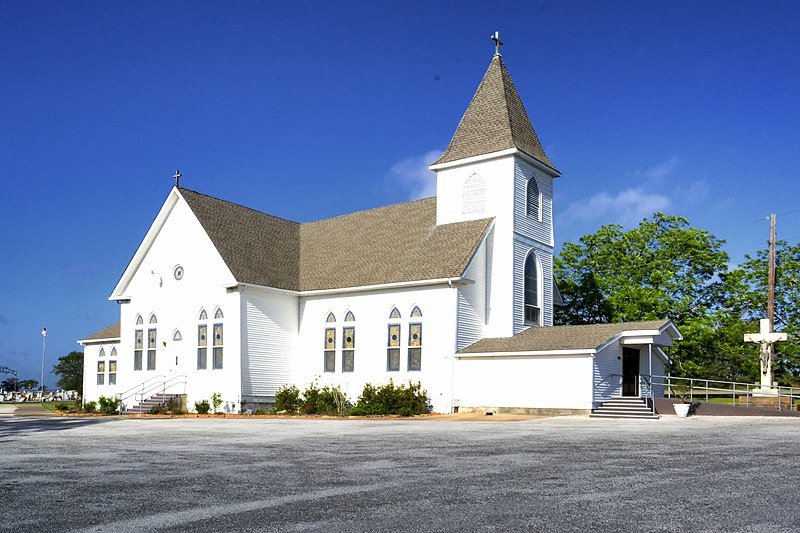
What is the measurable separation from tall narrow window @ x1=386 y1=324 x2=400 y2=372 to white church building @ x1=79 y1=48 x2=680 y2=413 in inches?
2.7

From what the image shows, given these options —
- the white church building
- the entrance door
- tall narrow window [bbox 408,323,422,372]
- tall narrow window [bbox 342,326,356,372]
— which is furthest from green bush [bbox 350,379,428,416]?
the entrance door

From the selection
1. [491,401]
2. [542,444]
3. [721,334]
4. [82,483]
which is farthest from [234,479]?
[721,334]

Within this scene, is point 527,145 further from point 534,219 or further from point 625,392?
point 625,392

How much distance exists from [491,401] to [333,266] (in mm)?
10399

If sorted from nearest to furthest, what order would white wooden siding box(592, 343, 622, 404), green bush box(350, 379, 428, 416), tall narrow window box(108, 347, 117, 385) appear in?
white wooden siding box(592, 343, 622, 404) < green bush box(350, 379, 428, 416) < tall narrow window box(108, 347, 117, 385)

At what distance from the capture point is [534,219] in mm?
34938

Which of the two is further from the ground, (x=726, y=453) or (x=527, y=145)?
(x=527, y=145)

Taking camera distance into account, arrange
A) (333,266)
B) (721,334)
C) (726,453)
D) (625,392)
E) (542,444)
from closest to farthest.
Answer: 1. (726,453)
2. (542,444)
3. (625,392)
4. (333,266)
5. (721,334)

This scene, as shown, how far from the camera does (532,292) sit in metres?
34.8

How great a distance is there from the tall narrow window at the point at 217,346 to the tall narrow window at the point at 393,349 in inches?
302

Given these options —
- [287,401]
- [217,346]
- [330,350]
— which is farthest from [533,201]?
[217,346]

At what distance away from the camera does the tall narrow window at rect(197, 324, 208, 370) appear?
35.8m

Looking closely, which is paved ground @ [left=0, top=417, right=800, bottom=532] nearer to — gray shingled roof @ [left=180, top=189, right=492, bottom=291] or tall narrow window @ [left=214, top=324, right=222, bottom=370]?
gray shingled roof @ [left=180, top=189, right=492, bottom=291]

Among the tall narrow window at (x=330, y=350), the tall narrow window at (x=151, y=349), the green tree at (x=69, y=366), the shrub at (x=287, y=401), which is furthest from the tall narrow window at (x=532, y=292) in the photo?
the green tree at (x=69, y=366)
